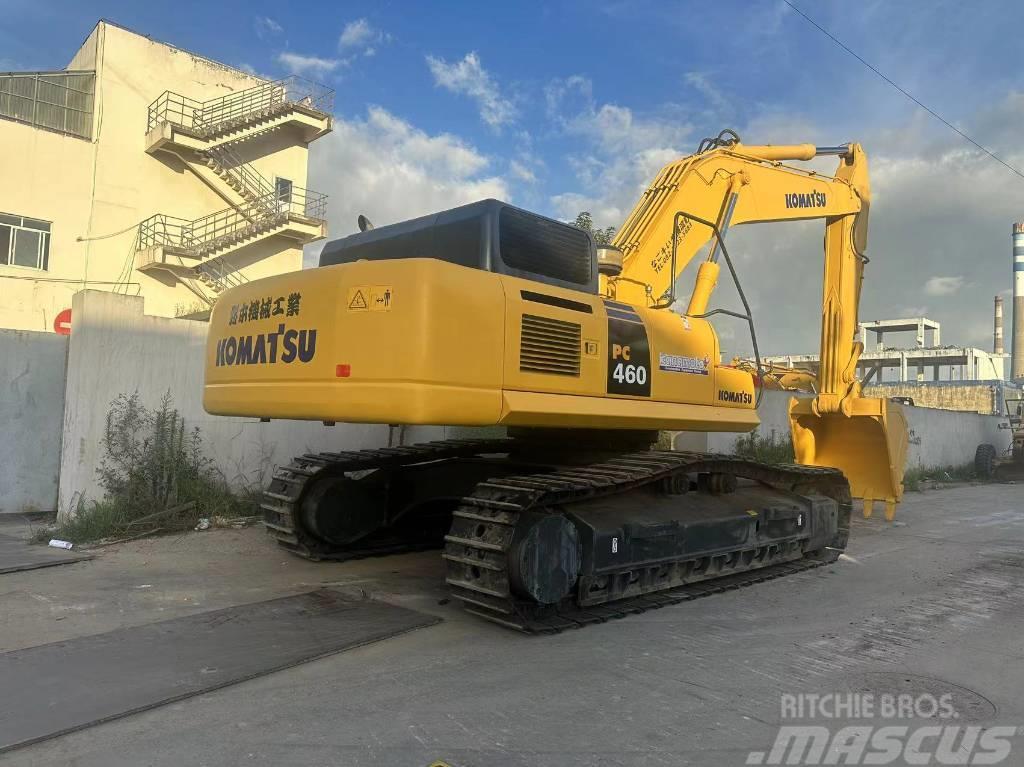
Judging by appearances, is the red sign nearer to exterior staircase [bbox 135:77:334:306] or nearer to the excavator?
exterior staircase [bbox 135:77:334:306]

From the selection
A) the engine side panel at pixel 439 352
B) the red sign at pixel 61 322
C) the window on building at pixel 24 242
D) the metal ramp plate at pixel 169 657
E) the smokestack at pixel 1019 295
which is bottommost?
the metal ramp plate at pixel 169 657

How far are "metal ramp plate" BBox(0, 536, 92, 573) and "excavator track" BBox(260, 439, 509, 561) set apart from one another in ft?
6.00

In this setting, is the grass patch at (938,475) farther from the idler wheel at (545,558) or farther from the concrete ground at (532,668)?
the idler wheel at (545,558)

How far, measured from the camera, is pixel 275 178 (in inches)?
1004

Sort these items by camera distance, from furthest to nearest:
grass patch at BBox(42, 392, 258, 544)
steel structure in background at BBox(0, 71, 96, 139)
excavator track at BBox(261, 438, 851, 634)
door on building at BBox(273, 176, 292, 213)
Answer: door on building at BBox(273, 176, 292, 213) < steel structure in background at BBox(0, 71, 96, 139) < grass patch at BBox(42, 392, 258, 544) < excavator track at BBox(261, 438, 851, 634)

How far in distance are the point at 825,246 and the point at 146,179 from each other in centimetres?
1975

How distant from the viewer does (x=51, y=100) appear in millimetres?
20547

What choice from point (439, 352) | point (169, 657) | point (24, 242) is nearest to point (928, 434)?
point (439, 352)

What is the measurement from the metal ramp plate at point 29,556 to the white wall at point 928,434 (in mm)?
9085

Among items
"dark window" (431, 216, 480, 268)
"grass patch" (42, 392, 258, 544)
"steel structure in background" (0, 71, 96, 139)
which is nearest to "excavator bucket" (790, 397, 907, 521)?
"dark window" (431, 216, 480, 268)

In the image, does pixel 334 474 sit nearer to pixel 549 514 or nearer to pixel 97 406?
pixel 549 514

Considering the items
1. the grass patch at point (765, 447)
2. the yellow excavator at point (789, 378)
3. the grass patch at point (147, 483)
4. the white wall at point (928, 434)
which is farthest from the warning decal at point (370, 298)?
the grass patch at point (765, 447)

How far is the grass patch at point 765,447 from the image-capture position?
15.3 m

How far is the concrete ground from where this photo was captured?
3.42 meters
